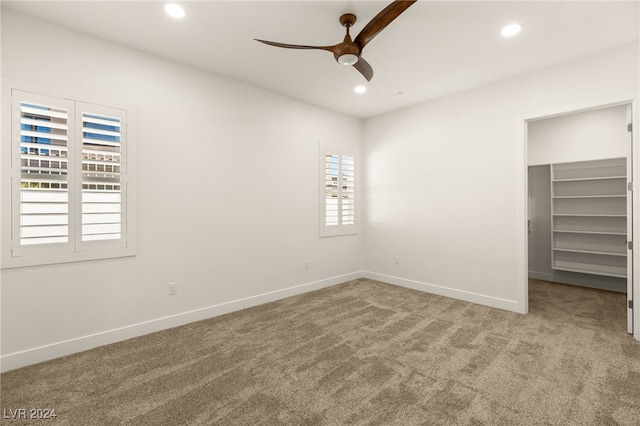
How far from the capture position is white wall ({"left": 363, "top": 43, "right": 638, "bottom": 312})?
3.33m

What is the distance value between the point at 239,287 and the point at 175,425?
2.03 meters

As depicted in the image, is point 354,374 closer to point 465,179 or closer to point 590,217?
point 465,179

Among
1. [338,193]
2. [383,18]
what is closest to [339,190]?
[338,193]

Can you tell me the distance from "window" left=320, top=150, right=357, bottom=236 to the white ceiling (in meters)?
1.40

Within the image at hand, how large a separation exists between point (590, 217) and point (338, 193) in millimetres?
4062

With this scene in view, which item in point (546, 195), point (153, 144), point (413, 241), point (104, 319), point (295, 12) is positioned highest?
point (295, 12)

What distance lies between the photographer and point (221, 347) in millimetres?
2734

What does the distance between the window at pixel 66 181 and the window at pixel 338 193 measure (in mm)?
2716

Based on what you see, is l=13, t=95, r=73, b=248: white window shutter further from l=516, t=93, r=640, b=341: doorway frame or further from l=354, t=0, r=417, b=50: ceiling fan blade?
l=516, t=93, r=640, b=341: doorway frame

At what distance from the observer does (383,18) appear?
2010 mm

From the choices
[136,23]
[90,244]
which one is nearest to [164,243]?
[90,244]

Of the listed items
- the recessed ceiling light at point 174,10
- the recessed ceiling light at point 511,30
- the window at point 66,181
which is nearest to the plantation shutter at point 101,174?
the window at point 66,181

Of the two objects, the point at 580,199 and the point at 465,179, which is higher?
the point at 465,179

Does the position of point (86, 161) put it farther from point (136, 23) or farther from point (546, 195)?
point (546, 195)
